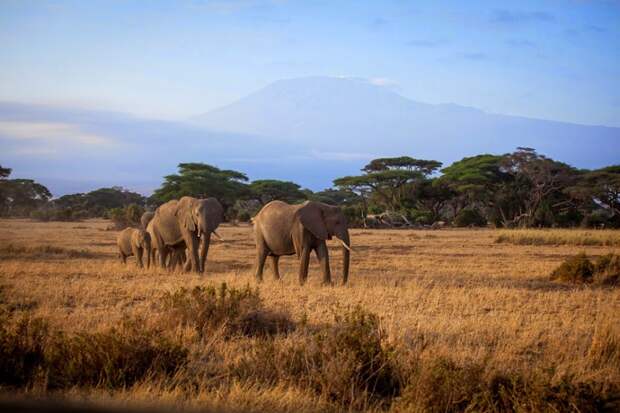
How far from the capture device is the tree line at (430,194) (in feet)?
156

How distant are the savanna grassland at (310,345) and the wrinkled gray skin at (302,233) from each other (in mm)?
762

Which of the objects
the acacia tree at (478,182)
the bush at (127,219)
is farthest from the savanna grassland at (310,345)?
the acacia tree at (478,182)

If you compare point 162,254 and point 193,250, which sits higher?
point 193,250

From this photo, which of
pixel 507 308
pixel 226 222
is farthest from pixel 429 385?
pixel 226 222

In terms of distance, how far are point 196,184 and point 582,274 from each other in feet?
145

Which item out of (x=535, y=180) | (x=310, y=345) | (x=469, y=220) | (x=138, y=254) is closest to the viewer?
(x=310, y=345)

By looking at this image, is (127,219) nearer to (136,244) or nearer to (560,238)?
(136,244)

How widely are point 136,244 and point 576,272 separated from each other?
13216 millimetres

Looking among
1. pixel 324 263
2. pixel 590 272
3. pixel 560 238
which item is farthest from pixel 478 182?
pixel 324 263

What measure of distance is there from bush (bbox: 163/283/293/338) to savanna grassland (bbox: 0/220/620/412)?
2 centimetres

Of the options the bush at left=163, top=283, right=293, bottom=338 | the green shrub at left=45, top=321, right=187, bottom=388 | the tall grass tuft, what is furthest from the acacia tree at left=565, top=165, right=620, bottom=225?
the green shrub at left=45, top=321, right=187, bottom=388

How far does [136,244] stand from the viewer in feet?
61.4

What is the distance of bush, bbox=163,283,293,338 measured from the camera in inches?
309

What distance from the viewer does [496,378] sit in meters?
5.63
